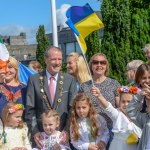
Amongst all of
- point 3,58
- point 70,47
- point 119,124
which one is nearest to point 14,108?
point 3,58

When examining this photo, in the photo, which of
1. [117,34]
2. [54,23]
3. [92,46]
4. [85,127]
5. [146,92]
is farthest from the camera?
[92,46]

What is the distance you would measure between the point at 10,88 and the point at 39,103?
1.77 feet

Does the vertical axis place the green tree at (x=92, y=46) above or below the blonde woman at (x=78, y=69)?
above

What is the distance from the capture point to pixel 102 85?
20.9 ft

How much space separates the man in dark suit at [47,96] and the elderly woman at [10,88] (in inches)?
10.1

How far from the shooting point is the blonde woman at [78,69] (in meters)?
6.73

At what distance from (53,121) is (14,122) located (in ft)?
1.85

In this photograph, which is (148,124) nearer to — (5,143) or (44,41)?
(5,143)

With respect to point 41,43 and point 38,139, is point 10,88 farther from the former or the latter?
point 41,43

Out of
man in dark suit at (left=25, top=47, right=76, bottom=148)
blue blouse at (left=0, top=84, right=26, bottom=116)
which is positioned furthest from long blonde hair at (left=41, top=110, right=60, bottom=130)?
blue blouse at (left=0, top=84, right=26, bottom=116)

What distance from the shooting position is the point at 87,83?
254 inches

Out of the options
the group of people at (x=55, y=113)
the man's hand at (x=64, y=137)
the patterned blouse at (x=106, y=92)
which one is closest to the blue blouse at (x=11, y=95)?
the group of people at (x=55, y=113)

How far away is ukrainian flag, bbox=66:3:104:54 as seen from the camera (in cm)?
621

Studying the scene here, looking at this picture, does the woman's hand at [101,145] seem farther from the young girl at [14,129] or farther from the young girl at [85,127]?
the young girl at [14,129]
